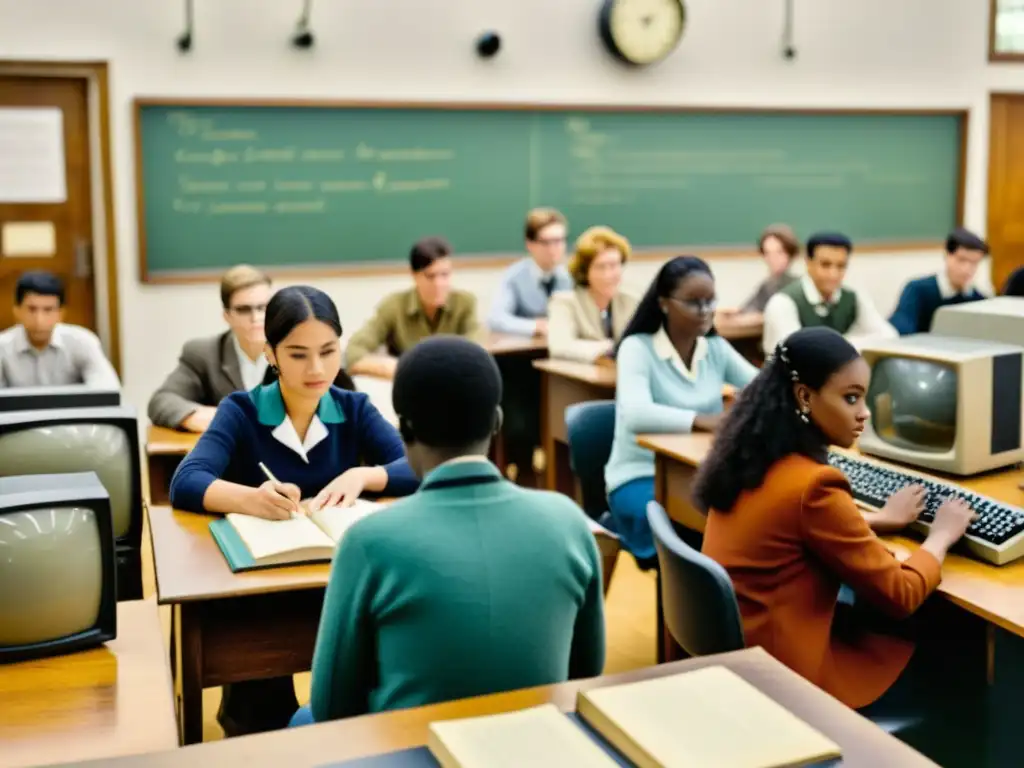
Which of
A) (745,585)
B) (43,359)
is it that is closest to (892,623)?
(745,585)

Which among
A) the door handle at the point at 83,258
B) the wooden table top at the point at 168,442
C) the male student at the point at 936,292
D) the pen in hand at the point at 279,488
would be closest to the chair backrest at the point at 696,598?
the pen in hand at the point at 279,488

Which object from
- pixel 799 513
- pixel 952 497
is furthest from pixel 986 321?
pixel 799 513

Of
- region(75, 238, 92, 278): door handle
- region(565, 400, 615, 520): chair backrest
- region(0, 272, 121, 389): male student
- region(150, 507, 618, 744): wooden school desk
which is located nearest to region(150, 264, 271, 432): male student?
region(0, 272, 121, 389): male student

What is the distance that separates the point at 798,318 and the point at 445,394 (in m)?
3.72

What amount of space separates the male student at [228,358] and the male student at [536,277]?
2064mm

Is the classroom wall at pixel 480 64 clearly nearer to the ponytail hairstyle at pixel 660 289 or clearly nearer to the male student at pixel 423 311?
the male student at pixel 423 311

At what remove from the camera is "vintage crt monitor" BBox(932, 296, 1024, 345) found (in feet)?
9.16

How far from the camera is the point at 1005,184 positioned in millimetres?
7234

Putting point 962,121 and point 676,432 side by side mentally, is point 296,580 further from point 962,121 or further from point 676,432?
point 962,121

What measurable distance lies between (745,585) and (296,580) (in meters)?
0.81

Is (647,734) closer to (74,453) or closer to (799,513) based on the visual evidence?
(799,513)

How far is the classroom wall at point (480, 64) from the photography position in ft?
17.6

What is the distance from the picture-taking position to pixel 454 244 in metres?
6.07

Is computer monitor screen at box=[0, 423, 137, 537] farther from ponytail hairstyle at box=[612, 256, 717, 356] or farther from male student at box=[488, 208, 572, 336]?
male student at box=[488, 208, 572, 336]
